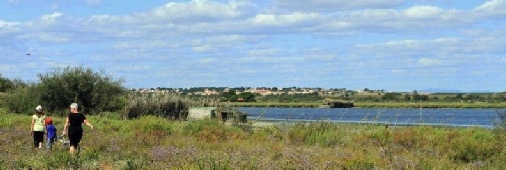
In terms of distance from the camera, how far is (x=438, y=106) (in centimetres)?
10262

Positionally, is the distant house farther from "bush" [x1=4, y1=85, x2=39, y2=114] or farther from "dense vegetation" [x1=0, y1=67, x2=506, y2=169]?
"bush" [x1=4, y1=85, x2=39, y2=114]

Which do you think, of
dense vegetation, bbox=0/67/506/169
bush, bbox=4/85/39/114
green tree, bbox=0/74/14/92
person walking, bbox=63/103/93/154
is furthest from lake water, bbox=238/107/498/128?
green tree, bbox=0/74/14/92

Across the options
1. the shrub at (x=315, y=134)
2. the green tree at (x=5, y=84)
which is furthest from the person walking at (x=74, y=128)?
the green tree at (x=5, y=84)

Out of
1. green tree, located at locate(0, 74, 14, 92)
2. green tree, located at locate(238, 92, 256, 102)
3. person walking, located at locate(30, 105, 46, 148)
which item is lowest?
person walking, located at locate(30, 105, 46, 148)

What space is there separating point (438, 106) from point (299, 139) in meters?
77.1

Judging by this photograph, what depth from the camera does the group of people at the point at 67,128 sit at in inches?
838

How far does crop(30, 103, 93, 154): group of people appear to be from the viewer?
21281mm

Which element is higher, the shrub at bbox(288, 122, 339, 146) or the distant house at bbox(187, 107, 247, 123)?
the distant house at bbox(187, 107, 247, 123)

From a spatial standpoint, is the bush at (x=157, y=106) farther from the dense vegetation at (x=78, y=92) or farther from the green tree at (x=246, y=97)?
the green tree at (x=246, y=97)

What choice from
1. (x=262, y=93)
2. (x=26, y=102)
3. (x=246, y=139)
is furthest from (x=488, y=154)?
(x=262, y=93)

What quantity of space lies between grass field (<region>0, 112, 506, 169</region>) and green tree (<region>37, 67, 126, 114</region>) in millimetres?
14233

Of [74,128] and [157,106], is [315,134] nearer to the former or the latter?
[74,128]

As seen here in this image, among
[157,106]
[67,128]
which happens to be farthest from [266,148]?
[157,106]

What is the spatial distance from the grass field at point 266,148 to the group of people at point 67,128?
392 mm
